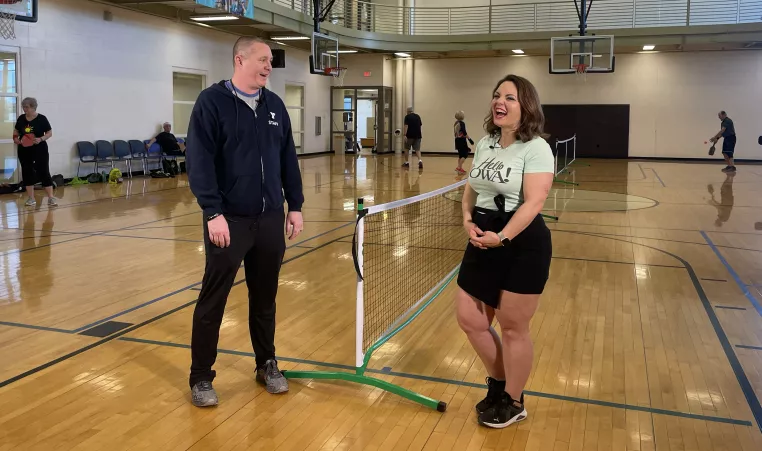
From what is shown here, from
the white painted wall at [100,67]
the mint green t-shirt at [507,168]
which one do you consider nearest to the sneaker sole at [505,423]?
the mint green t-shirt at [507,168]

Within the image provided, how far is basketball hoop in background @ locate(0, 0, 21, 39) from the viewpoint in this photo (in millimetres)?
11117

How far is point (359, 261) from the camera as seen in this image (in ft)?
13.4

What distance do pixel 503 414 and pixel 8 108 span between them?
49.0 ft

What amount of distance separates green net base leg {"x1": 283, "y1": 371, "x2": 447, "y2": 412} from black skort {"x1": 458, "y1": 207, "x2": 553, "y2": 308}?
74 centimetres

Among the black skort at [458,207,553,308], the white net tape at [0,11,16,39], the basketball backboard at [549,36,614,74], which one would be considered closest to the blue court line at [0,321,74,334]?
the black skort at [458,207,553,308]

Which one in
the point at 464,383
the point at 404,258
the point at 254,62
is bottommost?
the point at 464,383

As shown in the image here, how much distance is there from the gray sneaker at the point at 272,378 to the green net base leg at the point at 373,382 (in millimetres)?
127

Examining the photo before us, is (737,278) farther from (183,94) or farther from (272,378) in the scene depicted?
(183,94)

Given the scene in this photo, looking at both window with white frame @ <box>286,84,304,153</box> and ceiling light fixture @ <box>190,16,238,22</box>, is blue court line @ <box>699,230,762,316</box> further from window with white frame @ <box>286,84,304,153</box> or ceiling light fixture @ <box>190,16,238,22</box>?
window with white frame @ <box>286,84,304,153</box>

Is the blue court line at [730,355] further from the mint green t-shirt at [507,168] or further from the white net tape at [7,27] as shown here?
the white net tape at [7,27]

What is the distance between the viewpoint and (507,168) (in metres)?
3.41

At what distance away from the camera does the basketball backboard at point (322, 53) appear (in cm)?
2012

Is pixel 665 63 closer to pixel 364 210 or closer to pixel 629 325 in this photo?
pixel 629 325

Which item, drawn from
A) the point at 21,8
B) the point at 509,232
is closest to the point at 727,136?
the point at 21,8
